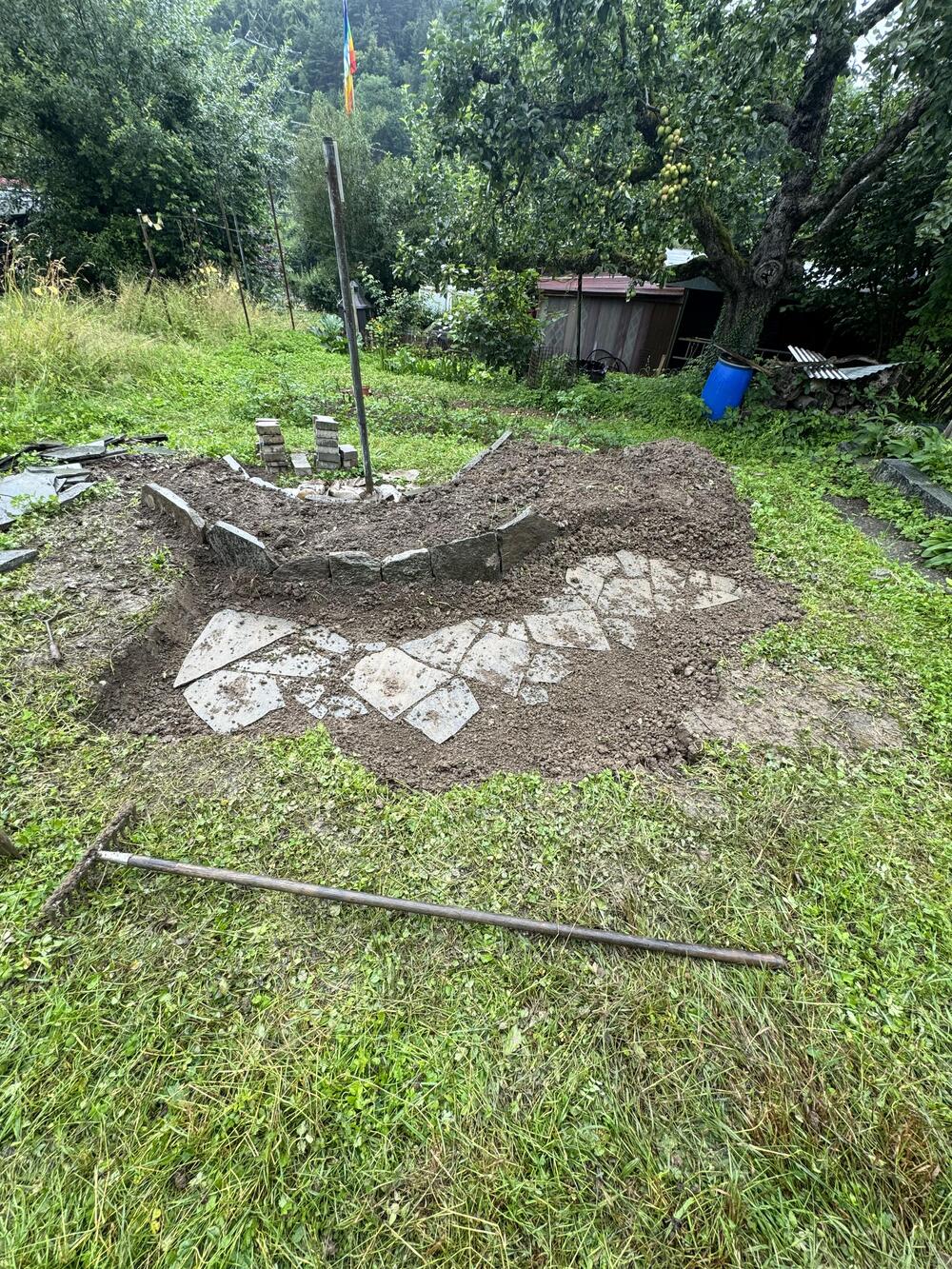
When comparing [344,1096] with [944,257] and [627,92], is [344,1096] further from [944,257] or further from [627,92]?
[944,257]

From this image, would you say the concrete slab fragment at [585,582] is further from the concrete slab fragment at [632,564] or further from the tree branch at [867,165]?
the tree branch at [867,165]

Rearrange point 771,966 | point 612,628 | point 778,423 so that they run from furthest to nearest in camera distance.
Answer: point 778,423 → point 612,628 → point 771,966

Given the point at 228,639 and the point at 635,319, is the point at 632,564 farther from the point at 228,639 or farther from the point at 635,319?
the point at 635,319

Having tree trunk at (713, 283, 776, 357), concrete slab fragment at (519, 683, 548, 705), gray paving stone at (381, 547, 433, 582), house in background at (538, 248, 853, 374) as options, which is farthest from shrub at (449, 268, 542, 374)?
concrete slab fragment at (519, 683, 548, 705)

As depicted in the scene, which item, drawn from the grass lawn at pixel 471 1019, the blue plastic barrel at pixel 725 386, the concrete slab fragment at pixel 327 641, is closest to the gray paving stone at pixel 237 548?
the concrete slab fragment at pixel 327 641

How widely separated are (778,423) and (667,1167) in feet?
19.5

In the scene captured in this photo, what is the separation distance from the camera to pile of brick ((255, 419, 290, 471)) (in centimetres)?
422

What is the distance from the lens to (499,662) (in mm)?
2473

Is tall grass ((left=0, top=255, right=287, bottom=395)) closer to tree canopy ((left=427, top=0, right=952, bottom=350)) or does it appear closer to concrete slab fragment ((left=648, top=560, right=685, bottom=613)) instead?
tree canopy ((left=427, top=0, right=952, bottom=350))

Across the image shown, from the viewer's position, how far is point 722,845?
1.70 meters

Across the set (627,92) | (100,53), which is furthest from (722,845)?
(100,53)

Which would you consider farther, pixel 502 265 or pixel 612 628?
pixel 502 265

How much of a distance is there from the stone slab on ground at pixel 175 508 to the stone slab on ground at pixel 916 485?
477 cm

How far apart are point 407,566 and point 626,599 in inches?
48.7
